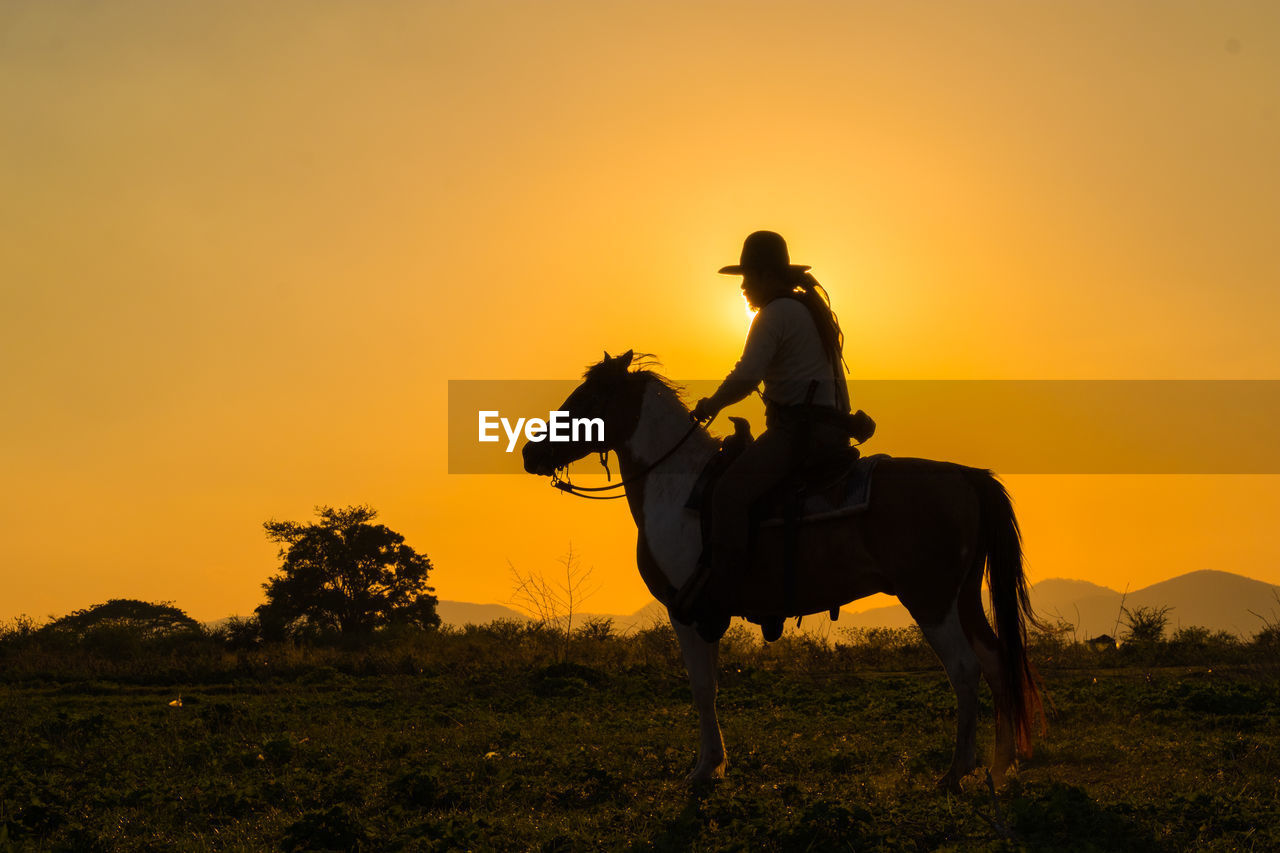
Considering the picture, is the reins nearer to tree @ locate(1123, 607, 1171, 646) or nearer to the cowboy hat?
the cowboy hat

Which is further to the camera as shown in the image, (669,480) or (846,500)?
(669,480)

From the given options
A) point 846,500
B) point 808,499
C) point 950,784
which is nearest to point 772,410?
point 808,499

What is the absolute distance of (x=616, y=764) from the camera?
346 inches

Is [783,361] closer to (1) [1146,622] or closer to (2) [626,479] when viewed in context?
(2) [626,479]

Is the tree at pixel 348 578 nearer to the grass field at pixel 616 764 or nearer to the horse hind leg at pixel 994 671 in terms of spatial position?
the grass field at pixel 616 764

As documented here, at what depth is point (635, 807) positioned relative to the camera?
23.9 feet

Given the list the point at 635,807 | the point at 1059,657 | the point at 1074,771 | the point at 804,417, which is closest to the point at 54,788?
the point at 635,807

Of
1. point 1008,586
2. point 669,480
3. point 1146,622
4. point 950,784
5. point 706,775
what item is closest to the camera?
point 950,784

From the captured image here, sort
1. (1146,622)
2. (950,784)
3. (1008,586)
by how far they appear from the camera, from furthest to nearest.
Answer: (1146,622) < (1008,586) < (950,784)

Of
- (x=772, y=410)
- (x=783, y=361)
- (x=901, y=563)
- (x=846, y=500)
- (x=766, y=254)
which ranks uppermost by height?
(x=766, y=254)

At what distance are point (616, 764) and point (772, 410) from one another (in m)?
3.05

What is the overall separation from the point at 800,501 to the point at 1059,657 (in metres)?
10.9

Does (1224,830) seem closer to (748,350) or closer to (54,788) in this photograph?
(748,350)

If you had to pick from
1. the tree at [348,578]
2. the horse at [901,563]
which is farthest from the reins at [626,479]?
the tree at [348,578]
